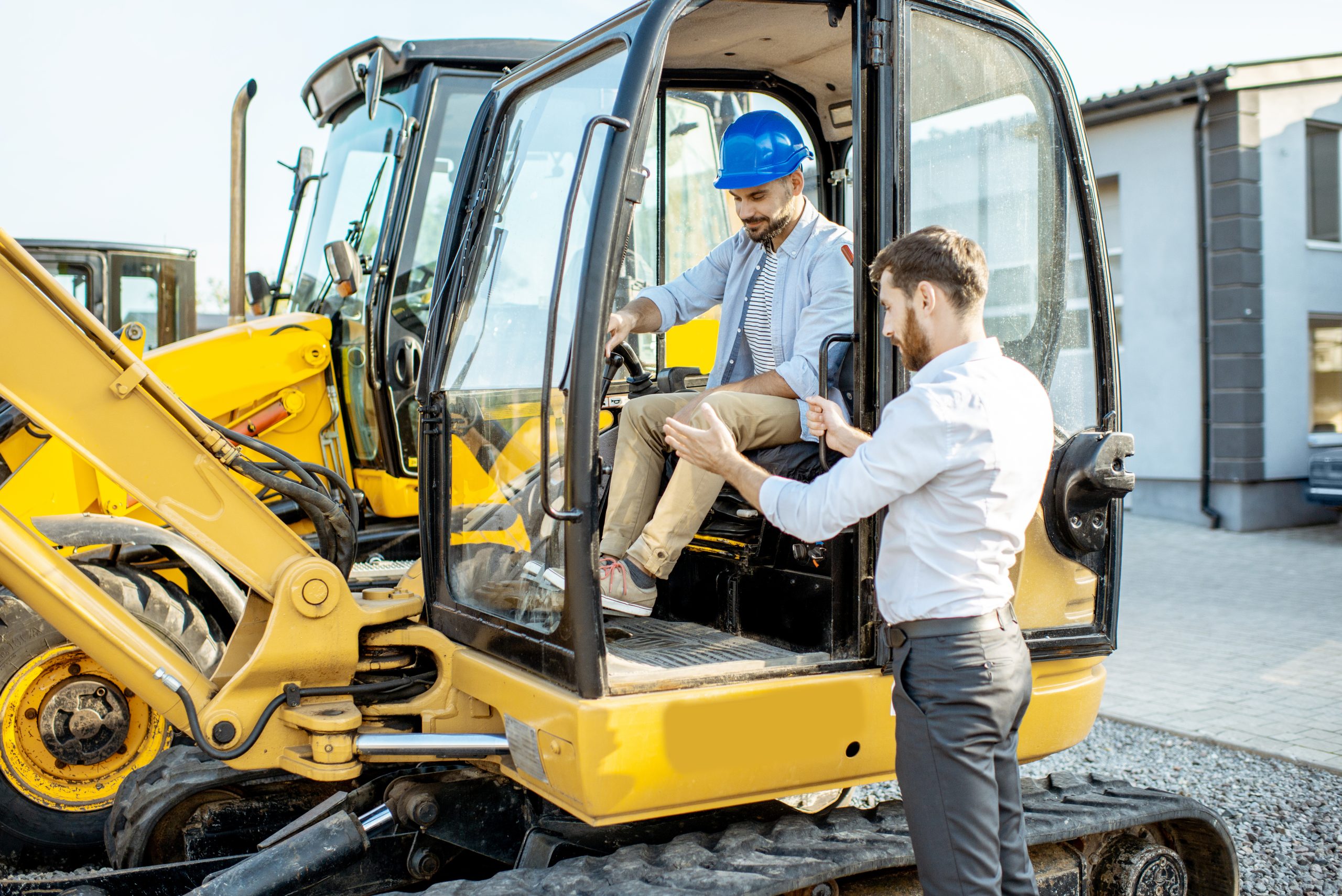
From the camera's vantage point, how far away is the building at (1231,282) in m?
13.0

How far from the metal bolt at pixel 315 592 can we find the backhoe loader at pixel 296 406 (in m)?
1.06

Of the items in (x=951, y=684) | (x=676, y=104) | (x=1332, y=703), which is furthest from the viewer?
(x=1332, y=703)

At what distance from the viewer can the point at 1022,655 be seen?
242 centimetres

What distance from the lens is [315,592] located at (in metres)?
2.97

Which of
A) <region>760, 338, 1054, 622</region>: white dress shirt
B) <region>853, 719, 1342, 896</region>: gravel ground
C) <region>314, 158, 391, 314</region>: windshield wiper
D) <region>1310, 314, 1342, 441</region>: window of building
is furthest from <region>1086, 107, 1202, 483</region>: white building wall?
<region>760, 338, 1054, 622</region>: white dress shirt

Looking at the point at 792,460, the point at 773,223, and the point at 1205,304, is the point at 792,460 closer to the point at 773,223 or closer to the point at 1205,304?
the point at 773,223

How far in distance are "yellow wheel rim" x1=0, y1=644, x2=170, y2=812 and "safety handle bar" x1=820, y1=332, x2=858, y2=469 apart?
2.59 metres

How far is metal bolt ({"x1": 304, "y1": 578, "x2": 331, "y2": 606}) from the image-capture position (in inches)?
117

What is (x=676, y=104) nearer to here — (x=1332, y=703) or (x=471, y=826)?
(x=471, y=826)

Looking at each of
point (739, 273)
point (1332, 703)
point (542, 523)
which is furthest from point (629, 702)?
point (1332, 703)

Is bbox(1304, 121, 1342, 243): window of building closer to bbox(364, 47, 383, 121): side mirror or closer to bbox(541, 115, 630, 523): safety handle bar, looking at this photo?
bbox(364, 47, 383, 121): side mirror

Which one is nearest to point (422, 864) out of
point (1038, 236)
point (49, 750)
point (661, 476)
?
point (661, 476)

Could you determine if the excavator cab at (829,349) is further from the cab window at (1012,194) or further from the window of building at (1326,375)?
the window of building at (1326,375)

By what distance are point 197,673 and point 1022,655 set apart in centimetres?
199
